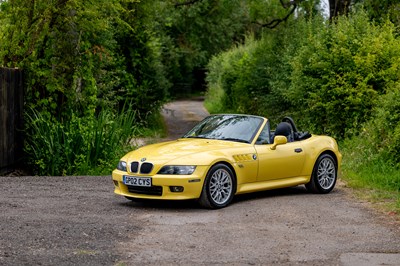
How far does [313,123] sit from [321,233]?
12.5m

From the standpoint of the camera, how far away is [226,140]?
12.7 meters

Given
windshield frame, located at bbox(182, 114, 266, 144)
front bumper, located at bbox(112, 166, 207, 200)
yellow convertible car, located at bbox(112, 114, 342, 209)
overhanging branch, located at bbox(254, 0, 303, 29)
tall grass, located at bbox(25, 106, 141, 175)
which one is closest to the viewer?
front bumper, located at bbox(112, 166, 207, 200)

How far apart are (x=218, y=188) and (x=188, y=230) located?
1.87 metres

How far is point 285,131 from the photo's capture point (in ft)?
43.4

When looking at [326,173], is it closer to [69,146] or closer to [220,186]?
[220,186]

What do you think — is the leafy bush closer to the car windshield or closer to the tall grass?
the tall grass

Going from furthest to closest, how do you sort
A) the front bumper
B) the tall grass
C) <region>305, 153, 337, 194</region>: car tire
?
the tall grass
<region>305, 153, 337, 194</region>: car tire
the front bumper

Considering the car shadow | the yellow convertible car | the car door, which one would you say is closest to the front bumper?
the yellow convertible car

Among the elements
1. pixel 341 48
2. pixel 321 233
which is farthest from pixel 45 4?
pixel 321 233

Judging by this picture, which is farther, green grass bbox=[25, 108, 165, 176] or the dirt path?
green grass bbox=[25, 108, 165, 176]

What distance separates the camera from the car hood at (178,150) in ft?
38.0

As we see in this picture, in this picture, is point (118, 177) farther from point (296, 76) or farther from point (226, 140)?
point (296, 76)

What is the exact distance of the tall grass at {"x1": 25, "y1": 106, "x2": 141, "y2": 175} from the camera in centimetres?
1659

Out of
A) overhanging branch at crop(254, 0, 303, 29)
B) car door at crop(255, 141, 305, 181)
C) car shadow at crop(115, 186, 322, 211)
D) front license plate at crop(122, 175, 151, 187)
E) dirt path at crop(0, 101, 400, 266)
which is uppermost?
overhanging branch at crop(254, 0, 303, 29)
